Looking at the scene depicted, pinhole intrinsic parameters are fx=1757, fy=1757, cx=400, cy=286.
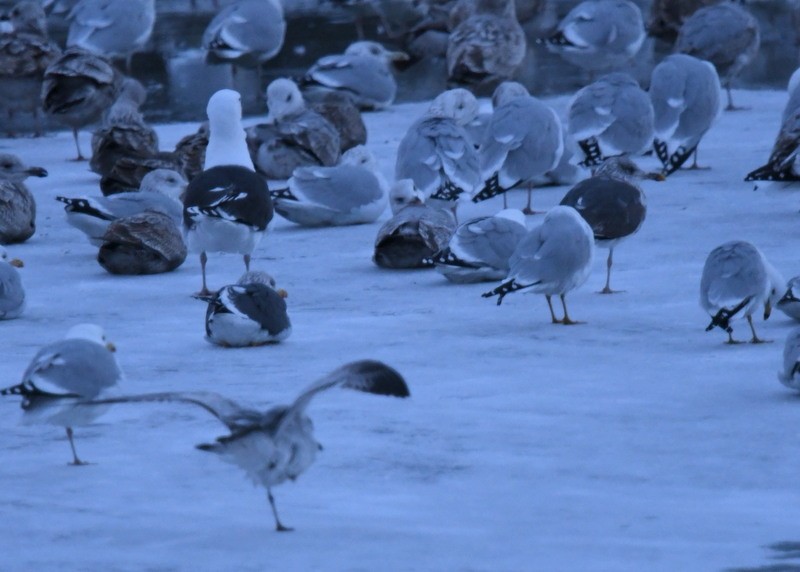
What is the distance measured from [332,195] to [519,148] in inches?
51.4

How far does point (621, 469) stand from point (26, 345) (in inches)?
146

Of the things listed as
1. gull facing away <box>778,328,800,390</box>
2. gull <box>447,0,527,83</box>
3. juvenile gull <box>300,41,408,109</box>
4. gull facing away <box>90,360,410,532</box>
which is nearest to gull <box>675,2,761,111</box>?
gull <box>447,0,527,83</box>

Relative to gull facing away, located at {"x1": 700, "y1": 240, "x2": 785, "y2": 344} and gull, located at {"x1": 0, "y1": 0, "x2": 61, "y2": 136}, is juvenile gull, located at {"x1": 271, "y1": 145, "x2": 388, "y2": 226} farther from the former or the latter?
gull, located at {"x1": 0, "y1": 0, "x2": 61, "y2": 136}

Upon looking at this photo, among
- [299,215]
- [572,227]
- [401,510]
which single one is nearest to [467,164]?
[299,215]

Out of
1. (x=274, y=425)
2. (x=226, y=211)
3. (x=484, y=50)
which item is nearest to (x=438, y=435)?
(x=274, y=425)

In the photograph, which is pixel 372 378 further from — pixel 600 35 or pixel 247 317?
pixel 600 35

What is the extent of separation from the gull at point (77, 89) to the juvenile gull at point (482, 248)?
5963 millimetres

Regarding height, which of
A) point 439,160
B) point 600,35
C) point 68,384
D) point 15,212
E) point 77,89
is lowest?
point 15,212

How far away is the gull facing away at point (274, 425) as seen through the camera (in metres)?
5.32

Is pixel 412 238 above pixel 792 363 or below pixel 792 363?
below

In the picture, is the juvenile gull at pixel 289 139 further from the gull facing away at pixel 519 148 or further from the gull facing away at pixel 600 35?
the gull facing away at pixel 600 35

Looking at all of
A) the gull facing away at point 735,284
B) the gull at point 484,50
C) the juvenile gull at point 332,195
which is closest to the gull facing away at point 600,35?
the gull at point 484,50

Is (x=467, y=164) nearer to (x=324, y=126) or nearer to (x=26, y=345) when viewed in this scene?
(x=324, y=126)

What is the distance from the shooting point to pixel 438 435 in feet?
22.3
